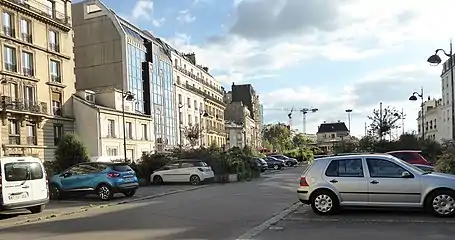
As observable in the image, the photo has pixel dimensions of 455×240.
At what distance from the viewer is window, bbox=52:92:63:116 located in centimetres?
5212

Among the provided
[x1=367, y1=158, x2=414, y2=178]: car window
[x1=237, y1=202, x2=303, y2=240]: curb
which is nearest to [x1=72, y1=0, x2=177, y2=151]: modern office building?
[x1=237, y1=202, x2=303, y2=240]: curb

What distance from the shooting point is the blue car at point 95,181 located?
70.2 feet

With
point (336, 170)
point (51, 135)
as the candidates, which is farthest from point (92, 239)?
point (51, 135)

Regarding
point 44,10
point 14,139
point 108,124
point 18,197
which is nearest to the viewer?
point 18,197

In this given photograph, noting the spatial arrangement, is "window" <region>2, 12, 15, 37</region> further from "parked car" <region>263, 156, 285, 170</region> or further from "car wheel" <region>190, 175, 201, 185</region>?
"parked car" <region>263, 156, 285, 170</region>

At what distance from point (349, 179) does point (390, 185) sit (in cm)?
101

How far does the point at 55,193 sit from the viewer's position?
73.1ft

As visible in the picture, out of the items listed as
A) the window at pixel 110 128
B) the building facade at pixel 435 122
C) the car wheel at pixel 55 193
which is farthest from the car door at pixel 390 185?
the building facade at pixel 435 122

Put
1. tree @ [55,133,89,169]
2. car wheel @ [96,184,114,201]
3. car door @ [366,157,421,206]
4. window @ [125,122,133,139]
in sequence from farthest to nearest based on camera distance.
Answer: window @ [125,122,133,139]
tree @ [55,133,89,169]
car wheel @ [96,184,114,201]
car door @ [366,157,421,206]

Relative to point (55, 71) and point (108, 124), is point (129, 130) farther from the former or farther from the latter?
point (55, 71)

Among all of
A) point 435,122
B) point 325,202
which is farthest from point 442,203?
point 435,122

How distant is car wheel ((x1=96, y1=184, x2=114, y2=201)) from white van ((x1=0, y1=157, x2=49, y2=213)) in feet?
14.0

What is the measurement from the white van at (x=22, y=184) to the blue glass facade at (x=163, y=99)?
4881 cm

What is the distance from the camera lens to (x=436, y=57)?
76.6 ft
